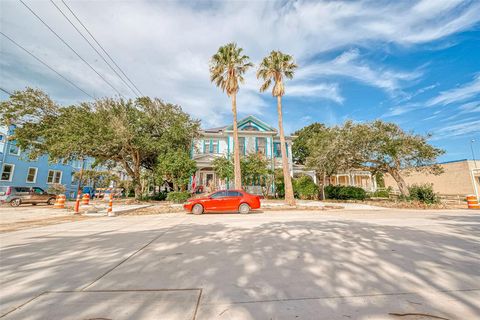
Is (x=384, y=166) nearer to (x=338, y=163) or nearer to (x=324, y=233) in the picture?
(x=338, y=163)

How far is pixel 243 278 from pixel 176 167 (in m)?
16.5

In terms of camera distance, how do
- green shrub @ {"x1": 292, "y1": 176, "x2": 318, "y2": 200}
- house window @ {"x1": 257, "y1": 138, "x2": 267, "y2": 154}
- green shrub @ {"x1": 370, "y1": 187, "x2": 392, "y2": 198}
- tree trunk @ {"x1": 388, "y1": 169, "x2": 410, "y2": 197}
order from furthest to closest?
green shrub @ {"x1": 370, "y1": 187, "x2": 392, "y2": 198} < house window @ {"x1": 257, "y1": 138, "x2": 267, "y2": 154} < green shrub @ {"x1": 292, "y1": 176, "x2": 318, "y2": 200} < tree trunk @ {"x1": 388, "y1": 169, "x2": 410, "y2": 197}

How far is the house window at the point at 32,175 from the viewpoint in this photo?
26.5m

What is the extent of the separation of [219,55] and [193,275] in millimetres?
19960

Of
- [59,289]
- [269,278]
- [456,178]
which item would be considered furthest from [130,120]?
[456,178]

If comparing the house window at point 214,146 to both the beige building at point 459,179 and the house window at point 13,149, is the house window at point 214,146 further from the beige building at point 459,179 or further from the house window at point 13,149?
the beige building at point 459,179

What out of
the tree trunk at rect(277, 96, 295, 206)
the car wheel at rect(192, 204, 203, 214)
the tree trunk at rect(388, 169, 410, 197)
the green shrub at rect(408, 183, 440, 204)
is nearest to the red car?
the car wheel at rect(192, 204, 203, 214)

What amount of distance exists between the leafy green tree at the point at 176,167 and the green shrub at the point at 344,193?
1823cm

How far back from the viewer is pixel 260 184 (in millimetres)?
25125

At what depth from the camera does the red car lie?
12133mm

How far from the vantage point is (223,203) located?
40.1 feet

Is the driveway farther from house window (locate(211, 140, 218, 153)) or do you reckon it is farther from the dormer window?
house window (locate(211, 140, 218, 153))

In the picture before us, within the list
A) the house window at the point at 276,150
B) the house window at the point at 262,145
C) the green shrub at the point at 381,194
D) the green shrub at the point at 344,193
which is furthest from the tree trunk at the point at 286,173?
the green shrub at the point at 381,194

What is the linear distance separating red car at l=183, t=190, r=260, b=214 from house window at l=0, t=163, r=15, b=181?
2721 cm
